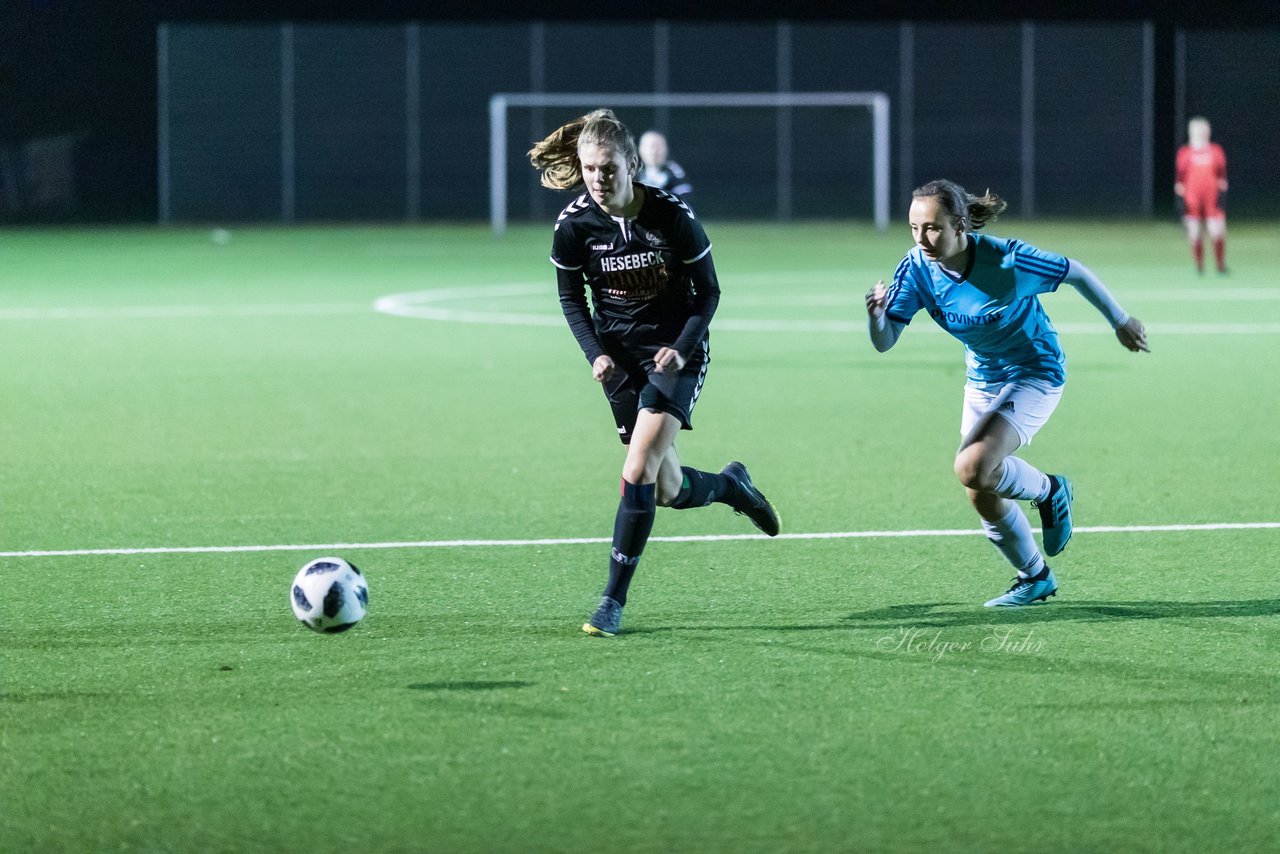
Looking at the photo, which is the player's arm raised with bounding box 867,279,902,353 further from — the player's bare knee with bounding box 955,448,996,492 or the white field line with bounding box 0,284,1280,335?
the white field line with bounding box 0,284,1280,335

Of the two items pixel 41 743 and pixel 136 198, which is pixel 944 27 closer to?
pixel 136 198

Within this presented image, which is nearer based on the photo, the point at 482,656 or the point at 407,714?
the point at 407,714

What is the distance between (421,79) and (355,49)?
1480mm

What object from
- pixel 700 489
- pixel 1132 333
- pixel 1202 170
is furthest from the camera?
pixel 1202 170

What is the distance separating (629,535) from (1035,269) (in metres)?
1.70

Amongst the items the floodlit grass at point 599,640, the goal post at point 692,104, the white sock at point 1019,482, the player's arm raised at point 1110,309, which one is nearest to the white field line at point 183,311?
the floodlit grass at point 599,640

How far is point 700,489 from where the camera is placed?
23.4 feet

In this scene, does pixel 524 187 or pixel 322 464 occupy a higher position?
pixel 524 187

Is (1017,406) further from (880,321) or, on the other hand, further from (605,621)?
(605,621)

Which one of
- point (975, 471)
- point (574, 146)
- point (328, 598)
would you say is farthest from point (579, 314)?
→ point (975, 471)

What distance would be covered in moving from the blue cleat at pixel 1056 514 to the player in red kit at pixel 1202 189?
1723 centimetres

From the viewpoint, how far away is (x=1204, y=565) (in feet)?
23.9

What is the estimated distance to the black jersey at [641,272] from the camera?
6.43m

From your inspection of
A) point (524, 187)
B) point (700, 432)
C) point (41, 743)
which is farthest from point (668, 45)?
point (41, 743)
